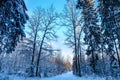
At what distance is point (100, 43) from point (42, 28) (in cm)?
1050

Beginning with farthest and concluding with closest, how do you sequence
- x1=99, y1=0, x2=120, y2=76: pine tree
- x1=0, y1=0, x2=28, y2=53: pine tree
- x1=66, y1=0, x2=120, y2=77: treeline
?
x1=66, y1=0, x2=120, y2=77: treeline < x1=99, y1=0, x2=120, y2=76: pine tree < x1=0, y1=0, x2=28, y2=53: pine tree

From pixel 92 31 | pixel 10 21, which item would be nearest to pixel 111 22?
pixel 92 31

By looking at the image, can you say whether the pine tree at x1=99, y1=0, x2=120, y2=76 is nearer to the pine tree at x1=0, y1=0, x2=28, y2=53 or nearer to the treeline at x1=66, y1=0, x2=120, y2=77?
Result: the treeline at x1=66, y1=0, x2=120, y2=77

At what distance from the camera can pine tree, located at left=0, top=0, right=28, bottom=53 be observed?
959 centimetres

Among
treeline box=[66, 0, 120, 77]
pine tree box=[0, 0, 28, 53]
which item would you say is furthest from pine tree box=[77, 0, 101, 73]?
pine tree box=[0, 0, 28, 53]

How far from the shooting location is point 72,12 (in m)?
25.0

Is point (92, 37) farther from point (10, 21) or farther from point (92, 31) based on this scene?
point (10, 21)

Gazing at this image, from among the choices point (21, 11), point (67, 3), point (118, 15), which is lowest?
point (21, 11)

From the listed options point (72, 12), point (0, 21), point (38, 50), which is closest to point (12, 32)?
point (0, 21)

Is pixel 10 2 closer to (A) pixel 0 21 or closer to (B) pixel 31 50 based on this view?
(A) pixel 0 21

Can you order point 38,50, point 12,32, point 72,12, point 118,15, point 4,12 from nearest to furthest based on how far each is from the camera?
point 4,12, point 12,32, point 118,15, point 72,12, point 38,50

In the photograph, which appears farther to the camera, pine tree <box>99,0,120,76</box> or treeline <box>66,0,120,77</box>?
treeline <box>66,0,120,77</box>

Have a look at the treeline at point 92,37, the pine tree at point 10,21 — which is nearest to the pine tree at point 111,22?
the treeline at point 92,37

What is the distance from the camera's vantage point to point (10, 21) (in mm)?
10125
